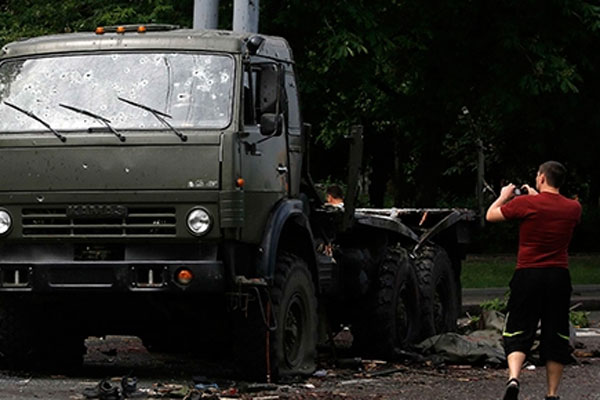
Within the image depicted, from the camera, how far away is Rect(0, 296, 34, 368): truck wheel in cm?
1256

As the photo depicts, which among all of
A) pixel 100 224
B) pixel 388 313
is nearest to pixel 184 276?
pixel 100 224

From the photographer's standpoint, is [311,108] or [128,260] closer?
[128,260]

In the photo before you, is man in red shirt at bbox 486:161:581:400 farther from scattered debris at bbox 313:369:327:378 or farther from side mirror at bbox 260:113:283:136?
scattered debris at bbox 313:369:327:378

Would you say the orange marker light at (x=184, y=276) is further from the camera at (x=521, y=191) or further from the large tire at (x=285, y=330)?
the camera at (x=521, y=191)

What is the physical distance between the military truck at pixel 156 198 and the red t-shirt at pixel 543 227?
2.01 meters

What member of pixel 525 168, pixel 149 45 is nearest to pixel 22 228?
pixel 149 45

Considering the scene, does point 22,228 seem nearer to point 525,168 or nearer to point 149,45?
point 149,45

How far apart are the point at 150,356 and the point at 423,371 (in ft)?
8.75

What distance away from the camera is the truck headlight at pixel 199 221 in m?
11.6

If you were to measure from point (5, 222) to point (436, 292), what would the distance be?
19.7ft

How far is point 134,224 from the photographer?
11.7m

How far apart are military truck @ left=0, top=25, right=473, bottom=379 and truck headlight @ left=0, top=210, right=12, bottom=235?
0.03ft

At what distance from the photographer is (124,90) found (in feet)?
39.7

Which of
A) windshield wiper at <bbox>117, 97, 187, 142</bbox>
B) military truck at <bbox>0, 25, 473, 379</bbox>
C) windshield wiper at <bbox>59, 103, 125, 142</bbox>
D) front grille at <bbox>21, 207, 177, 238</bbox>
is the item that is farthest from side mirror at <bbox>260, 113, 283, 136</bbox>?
windshield wiper at <bbox>59, 103, 125, 142</bbox>
